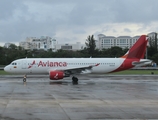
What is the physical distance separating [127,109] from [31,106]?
4.82 m

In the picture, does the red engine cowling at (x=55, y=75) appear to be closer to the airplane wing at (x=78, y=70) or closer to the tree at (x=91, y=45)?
the airplane wing at (x=78, y=70)

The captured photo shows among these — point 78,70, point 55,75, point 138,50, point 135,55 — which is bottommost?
point 55,75

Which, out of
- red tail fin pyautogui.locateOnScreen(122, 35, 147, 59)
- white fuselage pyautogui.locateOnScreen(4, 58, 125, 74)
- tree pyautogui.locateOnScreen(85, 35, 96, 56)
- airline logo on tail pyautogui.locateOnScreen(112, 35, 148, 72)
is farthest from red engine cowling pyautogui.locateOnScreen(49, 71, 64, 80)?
tree pyautogui.locateOnScreen(85, 35, 96, 56)

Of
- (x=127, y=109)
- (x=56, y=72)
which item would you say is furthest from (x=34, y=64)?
(x=127, y=109)

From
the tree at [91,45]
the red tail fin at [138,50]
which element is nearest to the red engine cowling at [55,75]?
the red tail fin at [138,50]

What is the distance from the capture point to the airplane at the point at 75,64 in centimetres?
3563

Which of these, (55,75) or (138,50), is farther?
(138,50)

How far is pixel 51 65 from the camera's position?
35.8 metres

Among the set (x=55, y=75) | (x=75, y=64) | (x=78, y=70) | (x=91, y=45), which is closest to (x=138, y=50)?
(x=75, y=64)

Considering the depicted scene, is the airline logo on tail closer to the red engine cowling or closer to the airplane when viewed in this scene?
the airplane

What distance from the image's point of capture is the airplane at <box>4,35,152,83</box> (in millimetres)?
35631

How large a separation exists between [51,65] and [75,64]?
10.5 feet

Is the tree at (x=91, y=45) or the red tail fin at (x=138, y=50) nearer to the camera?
the red tail fin at (x=138, y=50)

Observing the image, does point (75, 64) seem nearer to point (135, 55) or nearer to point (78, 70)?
point (78, 70)
